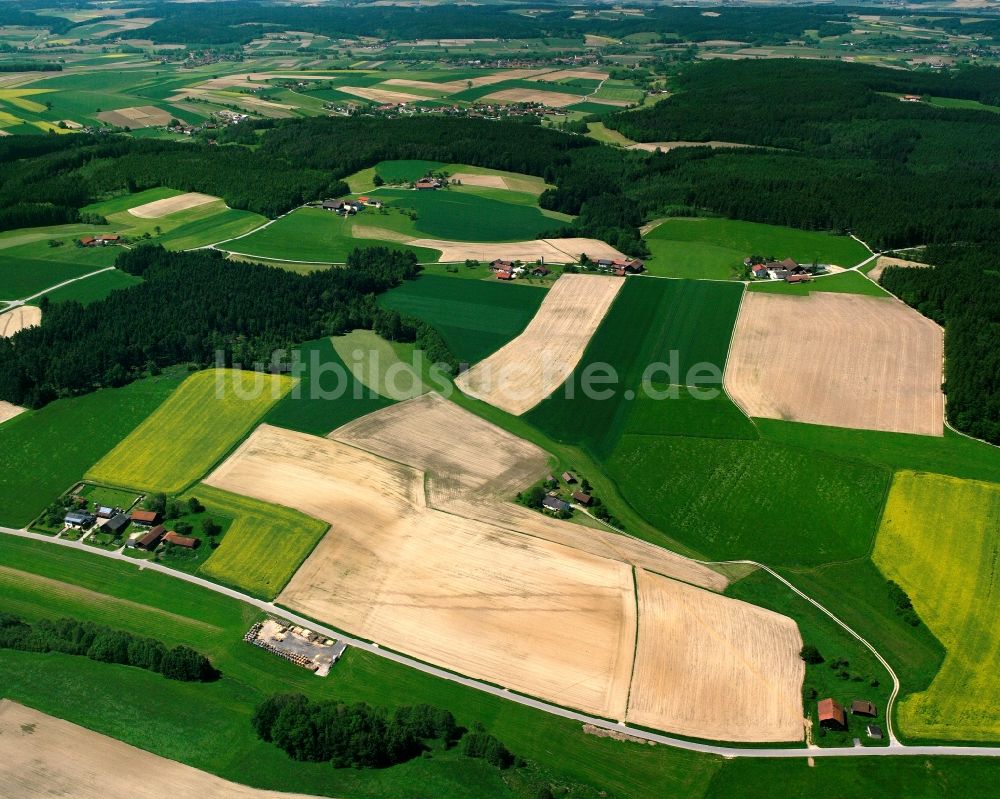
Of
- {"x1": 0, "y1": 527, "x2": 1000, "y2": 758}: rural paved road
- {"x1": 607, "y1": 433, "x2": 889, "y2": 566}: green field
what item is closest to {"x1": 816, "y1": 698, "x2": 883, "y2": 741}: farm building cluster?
{"x1": 0, "y1": 527, "x2": 1000, "y2": 758}: rural paved road

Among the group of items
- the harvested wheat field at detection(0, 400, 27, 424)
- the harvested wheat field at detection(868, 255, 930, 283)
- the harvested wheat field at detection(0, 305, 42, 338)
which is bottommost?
the harvested wheat field at detection(0, 400, 27, 424)

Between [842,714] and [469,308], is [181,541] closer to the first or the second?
[842,714]

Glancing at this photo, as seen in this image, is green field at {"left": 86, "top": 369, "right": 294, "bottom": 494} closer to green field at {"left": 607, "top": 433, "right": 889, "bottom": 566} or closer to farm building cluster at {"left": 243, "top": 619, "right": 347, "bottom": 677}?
farm building cluster at {"left": 243, "top": 619, "right": 347, "bottom": 677}

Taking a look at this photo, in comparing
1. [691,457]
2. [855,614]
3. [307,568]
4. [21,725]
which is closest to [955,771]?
[855,614]

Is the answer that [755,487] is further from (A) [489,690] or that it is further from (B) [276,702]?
(B) [276,702]

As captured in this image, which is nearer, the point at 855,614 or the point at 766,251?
the point at 855,614
